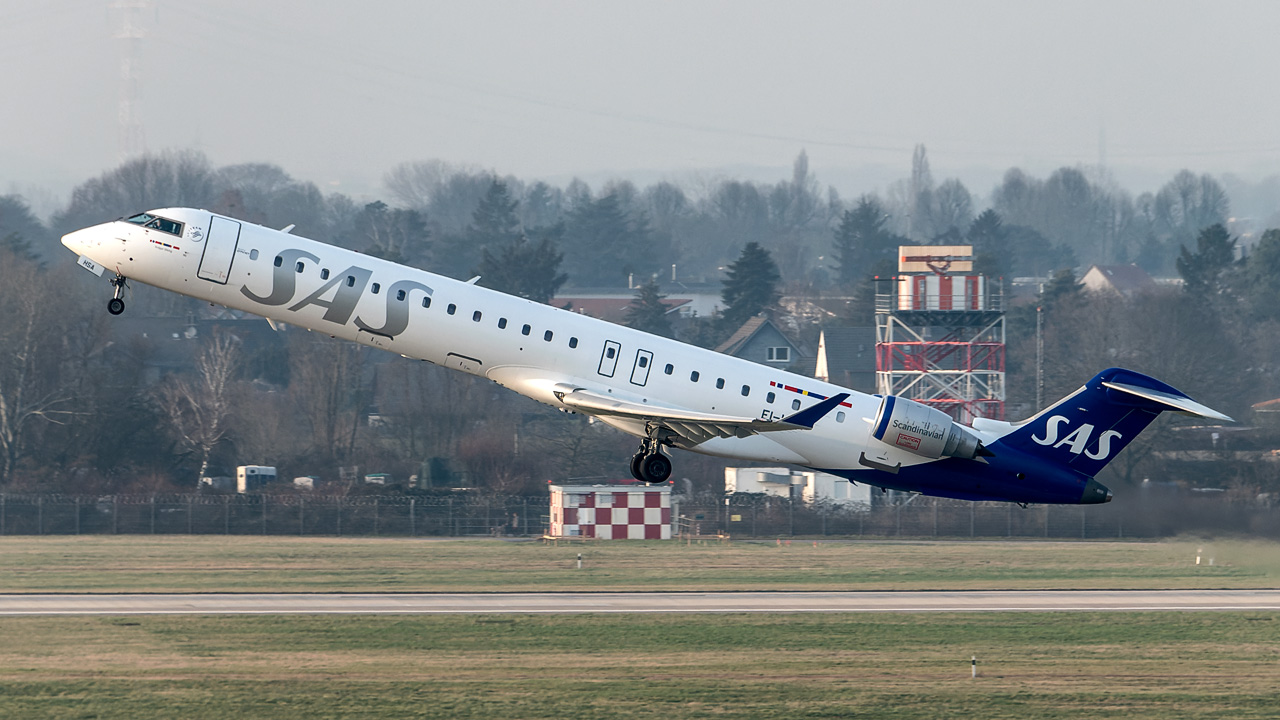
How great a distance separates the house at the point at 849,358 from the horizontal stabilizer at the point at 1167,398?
65.3 meters

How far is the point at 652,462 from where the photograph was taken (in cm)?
3559

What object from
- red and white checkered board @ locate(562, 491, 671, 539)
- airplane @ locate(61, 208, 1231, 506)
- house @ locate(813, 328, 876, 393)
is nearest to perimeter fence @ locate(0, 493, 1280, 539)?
red and white checkered board @ locate(562, 491, 671, 539)

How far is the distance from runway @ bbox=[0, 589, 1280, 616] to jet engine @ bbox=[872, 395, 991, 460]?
786 centimetres

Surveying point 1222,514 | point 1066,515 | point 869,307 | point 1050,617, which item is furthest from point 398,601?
point 869,307

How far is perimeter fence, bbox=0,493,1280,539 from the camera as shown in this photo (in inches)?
2477

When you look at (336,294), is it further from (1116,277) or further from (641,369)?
(1116,277)

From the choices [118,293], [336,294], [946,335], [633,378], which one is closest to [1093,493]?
[633,378]

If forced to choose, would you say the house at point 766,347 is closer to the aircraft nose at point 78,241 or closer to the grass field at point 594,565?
the grass field at point 594,565

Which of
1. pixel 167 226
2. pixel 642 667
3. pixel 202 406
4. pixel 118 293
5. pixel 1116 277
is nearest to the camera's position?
pixel 167 226

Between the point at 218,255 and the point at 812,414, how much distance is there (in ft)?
45.5

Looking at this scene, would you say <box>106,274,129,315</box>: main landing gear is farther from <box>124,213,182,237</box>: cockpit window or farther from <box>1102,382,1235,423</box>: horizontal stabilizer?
<box>1102,382,1235,423</box>: horizontal stabilizer

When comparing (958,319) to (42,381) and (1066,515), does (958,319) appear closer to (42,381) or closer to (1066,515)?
(1066,515)

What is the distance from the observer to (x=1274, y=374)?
11075 cm

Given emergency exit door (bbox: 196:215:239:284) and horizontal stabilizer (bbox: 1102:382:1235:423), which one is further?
horizontal stabilizer (bbox: 1102:382:1235:423)
